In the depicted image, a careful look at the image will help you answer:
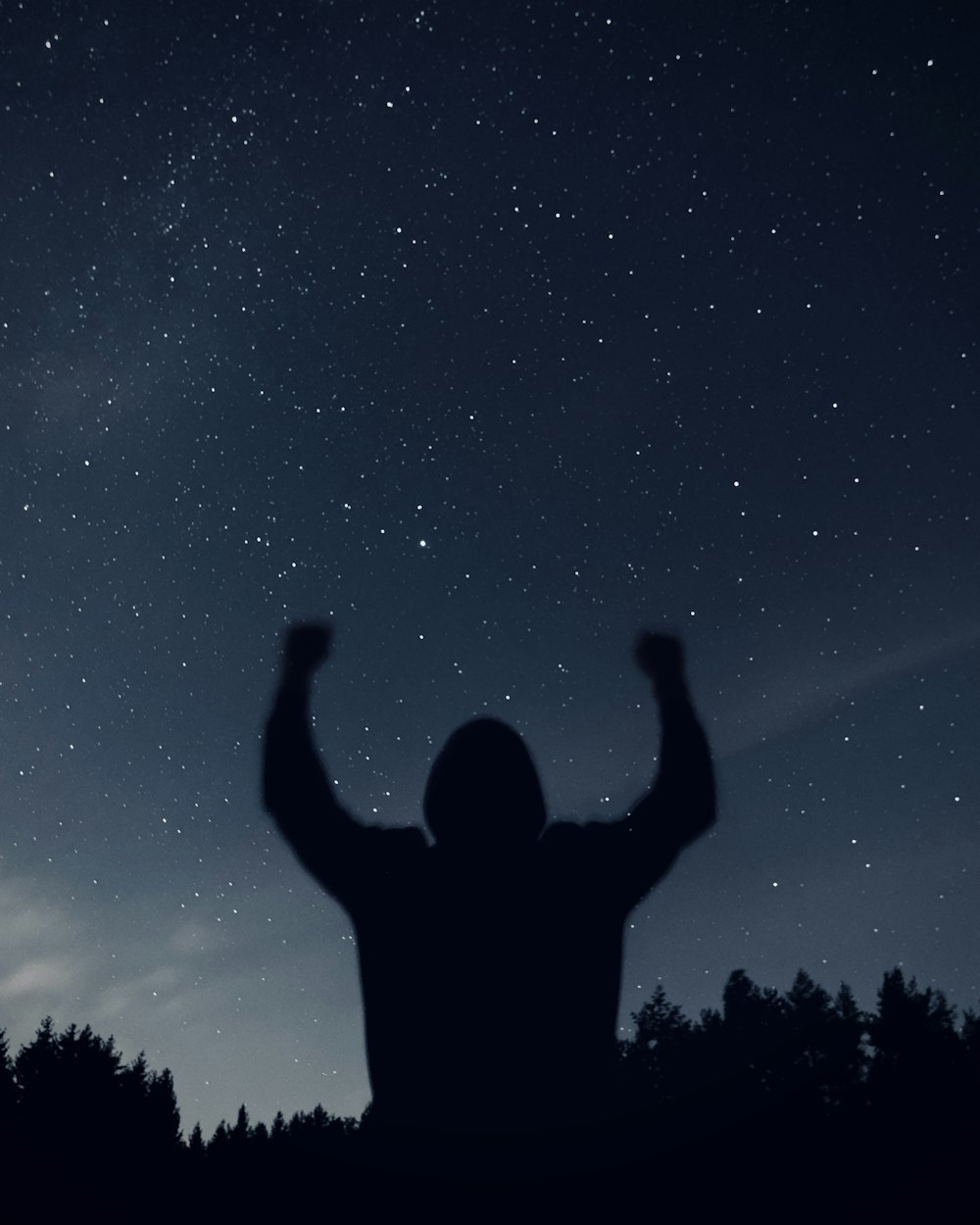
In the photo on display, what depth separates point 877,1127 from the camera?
65.7 inches

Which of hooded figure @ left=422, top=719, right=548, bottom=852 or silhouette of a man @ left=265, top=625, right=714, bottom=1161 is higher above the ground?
hooded figure @ left=422, top=719, right=548, bottom=852

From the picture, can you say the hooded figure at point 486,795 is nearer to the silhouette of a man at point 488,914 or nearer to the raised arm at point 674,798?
the silhouette of a man at point 488,914

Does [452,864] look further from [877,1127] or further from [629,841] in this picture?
[877,1127]

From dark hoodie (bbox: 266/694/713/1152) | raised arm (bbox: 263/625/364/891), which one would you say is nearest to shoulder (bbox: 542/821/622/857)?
dark hoodie (bbox: 266/694/713/1152)

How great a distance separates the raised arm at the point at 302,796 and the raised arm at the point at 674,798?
25.3 inches

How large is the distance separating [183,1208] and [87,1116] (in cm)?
4323

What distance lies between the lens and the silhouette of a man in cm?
150

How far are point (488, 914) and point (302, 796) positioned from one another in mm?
493

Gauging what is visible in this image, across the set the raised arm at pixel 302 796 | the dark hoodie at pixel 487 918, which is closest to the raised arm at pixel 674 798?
the dark hoodie at pixel 487 918

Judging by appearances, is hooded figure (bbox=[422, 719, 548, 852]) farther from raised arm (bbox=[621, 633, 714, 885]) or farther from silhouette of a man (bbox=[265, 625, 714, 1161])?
raised arm (bbox=[621, 633, 714, 885])

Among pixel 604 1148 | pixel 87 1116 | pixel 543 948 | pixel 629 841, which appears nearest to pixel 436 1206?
pixel 604 1148

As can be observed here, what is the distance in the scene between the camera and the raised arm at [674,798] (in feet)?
5.68

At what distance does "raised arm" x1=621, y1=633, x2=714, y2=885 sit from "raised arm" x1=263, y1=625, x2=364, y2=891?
2.11 feet

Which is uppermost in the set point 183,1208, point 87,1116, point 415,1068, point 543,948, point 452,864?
point 452,864
